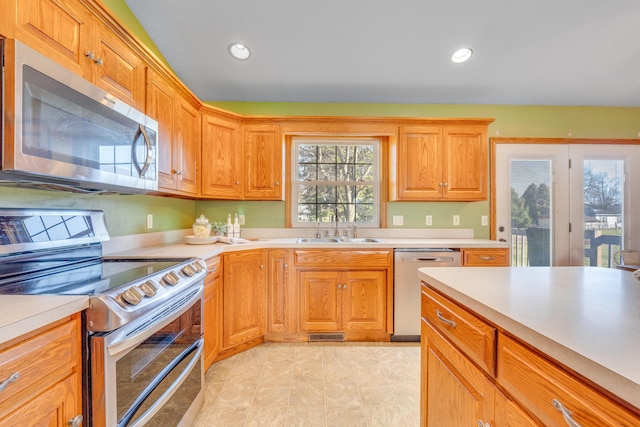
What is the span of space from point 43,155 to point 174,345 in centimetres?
95

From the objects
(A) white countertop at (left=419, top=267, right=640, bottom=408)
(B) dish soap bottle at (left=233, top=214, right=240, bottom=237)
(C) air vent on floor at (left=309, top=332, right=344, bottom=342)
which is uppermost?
(B) dish soap bottle at (left=233, top=214, right=240, bottom=237)

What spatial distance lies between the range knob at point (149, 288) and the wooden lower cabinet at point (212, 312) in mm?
719

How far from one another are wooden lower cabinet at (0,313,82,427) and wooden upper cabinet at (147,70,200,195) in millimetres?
1233

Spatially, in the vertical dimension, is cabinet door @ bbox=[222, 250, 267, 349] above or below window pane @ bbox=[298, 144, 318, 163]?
below

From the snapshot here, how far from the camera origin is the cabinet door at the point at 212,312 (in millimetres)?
1895

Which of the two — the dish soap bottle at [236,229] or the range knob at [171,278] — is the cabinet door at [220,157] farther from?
the range knob at [171,278]

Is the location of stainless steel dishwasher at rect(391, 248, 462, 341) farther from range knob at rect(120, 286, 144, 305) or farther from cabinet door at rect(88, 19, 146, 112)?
cabinet door at rect(88, 19, 146, 112)

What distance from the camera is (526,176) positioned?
3.09 metres

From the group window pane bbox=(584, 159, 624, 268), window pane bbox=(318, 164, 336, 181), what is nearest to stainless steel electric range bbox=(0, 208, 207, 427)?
window pane bbox=(318, 164, 336, 181)

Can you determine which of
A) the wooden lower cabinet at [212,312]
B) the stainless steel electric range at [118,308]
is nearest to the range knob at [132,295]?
the stainless steel electric range at [118,308]

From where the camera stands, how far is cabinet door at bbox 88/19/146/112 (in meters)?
1.33

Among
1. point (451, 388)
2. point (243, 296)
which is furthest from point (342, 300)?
point (451, 388)

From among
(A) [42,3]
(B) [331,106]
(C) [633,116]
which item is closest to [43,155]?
(A) [42,3]

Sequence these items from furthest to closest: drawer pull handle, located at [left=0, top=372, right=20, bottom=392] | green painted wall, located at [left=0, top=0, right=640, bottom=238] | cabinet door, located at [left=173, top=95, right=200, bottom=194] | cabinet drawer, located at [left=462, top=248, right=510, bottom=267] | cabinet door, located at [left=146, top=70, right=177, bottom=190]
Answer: green painted wall, located at [left=0, top=0, right=640, bottom=238] < cabinet drawer, located at [left=462, top=248, right=510, bottom=267] < cabinet door, located at [left=173, top=95, right=200, bottom=194] < cabinet door, located at [left=146, top=70, right=177, bottom=190] < drawer pull handle, located at [left=0, top=372, right=20, bottom=392]
